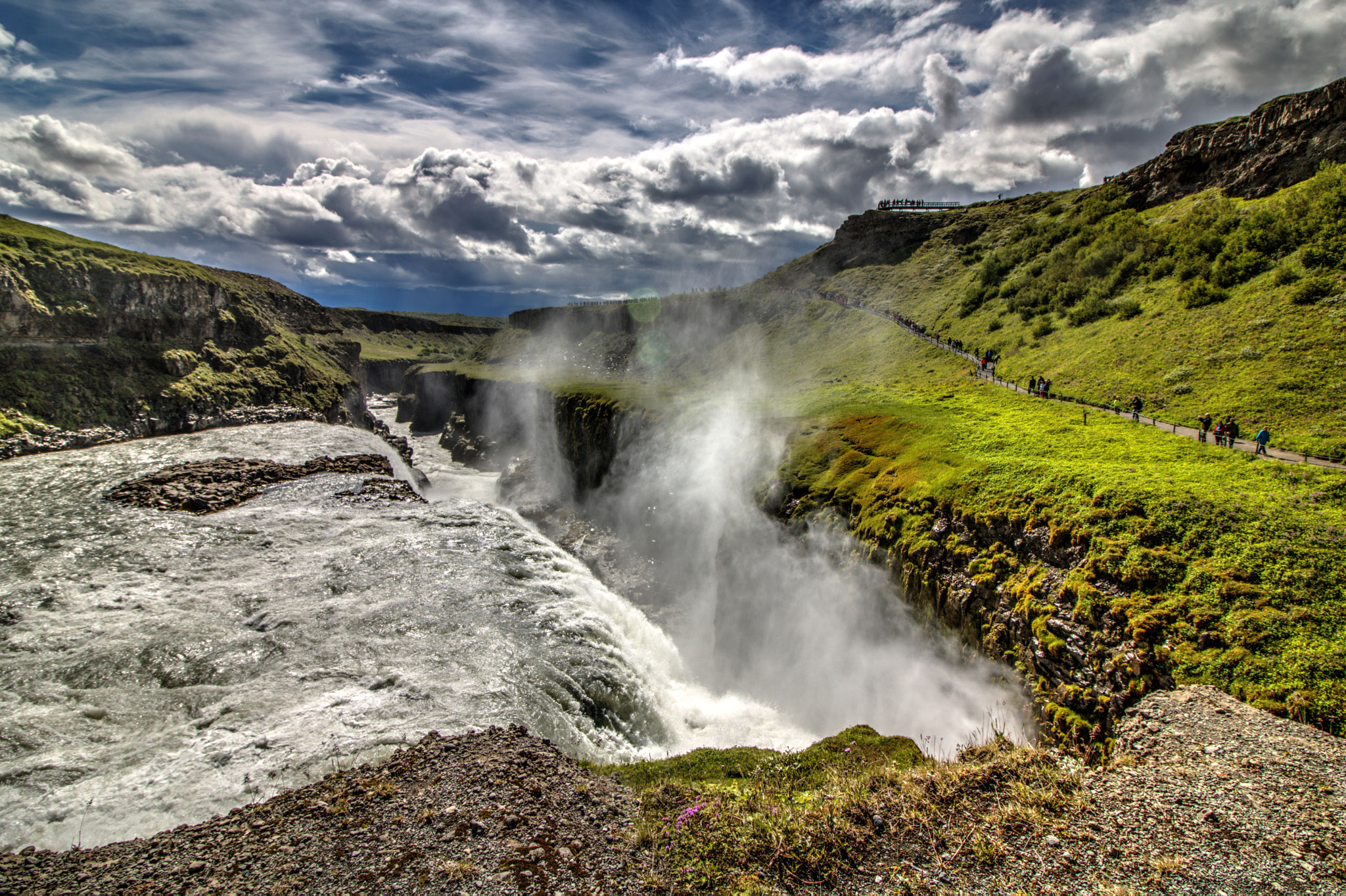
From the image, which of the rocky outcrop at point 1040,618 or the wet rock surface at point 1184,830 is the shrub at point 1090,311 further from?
the wet rock surface at point 1184,830

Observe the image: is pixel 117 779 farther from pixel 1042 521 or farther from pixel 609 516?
pixel 609 516

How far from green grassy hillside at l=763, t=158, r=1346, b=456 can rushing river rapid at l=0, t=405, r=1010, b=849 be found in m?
18.7

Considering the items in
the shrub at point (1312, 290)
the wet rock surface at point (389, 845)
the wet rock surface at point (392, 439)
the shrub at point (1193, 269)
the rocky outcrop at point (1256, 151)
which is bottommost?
the wet rock surface at point (392, 439)

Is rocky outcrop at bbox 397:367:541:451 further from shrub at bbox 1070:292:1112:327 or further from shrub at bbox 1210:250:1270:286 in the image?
shrub at bbox 1210:250:1270:286

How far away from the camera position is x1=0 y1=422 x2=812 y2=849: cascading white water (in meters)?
12.4

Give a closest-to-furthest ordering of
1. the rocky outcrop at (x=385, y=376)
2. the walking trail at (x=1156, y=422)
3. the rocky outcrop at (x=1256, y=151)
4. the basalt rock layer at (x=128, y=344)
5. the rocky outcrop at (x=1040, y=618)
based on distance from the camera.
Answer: the rocky outcrop at (x=1040, y=618) → the walking trail at (x=1156, y=422) → the rocky outcrop at (x=1256, y=151) → the basalt rock layer at (x=128, y=344) → the rocky outcrop at (x=385, y=376)

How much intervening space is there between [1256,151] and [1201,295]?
2293 cm

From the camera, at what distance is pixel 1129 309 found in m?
33.0

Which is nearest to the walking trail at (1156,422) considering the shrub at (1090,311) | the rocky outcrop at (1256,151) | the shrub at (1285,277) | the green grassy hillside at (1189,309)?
the green grassy hillside at (1189,309)

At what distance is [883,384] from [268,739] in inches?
1675

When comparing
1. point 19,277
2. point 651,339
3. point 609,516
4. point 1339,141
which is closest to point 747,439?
point 609,516

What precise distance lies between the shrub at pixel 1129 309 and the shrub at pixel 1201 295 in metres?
2.59

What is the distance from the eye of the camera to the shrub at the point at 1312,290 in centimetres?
2328

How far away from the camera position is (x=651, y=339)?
91062 mm
